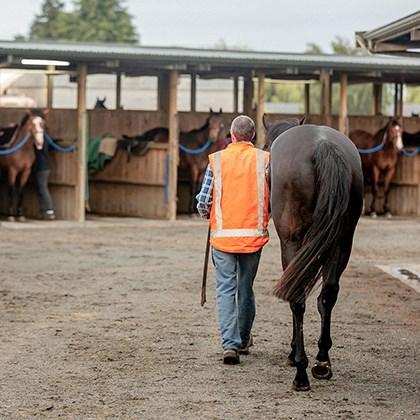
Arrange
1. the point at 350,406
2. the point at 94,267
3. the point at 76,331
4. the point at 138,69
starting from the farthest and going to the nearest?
the point at 138,69 → the point at 94,267 → the point at 76,331 → the point at 350,406

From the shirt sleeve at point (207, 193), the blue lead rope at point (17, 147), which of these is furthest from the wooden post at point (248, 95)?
the shirt sleeve at point (207, 193)

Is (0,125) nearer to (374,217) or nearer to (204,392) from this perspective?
(374,217)

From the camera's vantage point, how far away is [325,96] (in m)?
23.3

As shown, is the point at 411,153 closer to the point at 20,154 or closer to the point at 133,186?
the point at 133,186

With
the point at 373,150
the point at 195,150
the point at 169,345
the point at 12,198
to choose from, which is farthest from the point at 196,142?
the point at 169,345

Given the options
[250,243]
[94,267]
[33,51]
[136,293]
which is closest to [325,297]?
[250,243]

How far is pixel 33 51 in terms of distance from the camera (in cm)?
1916

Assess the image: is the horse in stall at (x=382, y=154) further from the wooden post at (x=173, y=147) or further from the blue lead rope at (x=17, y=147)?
the blue lead rope at (x=17, y=147)

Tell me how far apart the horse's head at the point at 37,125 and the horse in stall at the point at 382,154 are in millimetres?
5883

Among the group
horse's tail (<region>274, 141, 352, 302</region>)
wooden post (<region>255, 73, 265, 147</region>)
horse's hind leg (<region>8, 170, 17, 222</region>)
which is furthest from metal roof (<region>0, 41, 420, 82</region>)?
horse's tail (<region>274, 141, 352, 302</region>)

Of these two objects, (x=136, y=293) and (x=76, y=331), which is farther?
(x=136, y=293)

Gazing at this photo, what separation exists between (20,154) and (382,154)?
6.65m

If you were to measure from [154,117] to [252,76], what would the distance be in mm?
1975

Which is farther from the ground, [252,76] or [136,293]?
[252,76]
